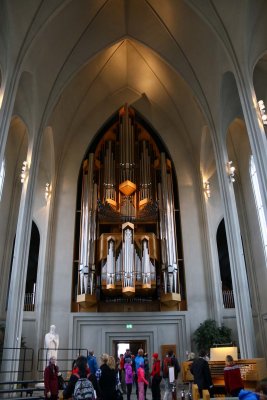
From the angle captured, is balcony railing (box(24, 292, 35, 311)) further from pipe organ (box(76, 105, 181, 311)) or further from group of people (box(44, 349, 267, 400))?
group of people (box(44, 349, 267, 400))

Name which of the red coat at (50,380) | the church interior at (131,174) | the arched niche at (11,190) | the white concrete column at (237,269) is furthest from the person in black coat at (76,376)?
the arched niche at (11,190)

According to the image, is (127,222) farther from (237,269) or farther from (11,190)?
(11,190)

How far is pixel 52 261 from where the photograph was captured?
1531 cm

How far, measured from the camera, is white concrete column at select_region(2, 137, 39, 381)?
1013 cm

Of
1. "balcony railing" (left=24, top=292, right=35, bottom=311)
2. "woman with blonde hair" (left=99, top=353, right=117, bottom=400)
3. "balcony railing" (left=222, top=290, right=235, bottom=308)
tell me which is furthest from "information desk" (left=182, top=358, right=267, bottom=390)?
"balcony railing" (left=24, top=292, right=35, bottom=311)

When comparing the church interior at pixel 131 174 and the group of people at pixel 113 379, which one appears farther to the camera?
the church interior at pixel 131 174

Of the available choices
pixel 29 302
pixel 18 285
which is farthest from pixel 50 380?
pixel 29 302

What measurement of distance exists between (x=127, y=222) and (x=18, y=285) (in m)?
5.46

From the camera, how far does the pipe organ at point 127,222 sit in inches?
549

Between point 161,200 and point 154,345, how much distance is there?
19.9ft

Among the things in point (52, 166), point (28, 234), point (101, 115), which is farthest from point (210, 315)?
point (101, 115)

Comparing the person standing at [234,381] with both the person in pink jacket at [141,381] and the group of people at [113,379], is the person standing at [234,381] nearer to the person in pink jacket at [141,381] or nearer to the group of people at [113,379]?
the group of people at [113,379]

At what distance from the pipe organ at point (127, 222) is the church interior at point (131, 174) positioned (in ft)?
0.22

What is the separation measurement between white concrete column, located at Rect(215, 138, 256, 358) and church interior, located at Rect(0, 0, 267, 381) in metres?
0.04
